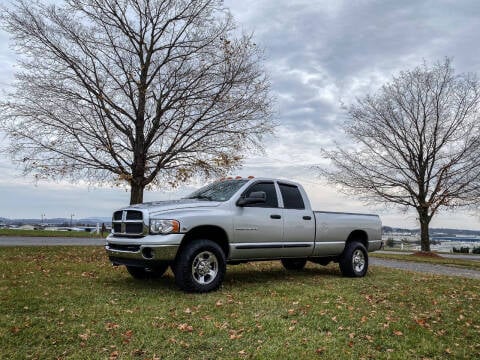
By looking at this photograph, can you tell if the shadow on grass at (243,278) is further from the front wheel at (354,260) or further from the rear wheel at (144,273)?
the front wheel at (354,260)

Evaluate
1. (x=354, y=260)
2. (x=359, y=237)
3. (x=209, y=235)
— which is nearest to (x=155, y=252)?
(x=209, y=235)

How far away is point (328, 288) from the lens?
27.4 ft

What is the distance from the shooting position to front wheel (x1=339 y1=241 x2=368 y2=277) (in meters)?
10.3

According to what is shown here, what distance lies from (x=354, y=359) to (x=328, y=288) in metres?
3.78

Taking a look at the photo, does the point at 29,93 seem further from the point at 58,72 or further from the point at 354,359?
the point at 354,359

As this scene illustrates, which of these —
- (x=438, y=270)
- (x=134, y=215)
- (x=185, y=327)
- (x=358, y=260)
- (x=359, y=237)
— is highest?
(x=134, y=215)

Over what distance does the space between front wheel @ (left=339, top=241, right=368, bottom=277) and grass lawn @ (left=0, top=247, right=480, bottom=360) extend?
108cm

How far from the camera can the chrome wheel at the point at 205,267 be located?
7.43 meters

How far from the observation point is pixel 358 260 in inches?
418

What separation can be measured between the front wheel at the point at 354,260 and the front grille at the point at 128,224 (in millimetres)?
5110

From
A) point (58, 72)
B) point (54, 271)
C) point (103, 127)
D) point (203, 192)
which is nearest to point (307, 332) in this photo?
point (203, 192)

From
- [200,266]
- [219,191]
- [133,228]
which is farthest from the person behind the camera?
[219,191]

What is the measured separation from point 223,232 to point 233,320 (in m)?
2.29

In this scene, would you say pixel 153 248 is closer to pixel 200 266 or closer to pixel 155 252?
pixel 155 252
